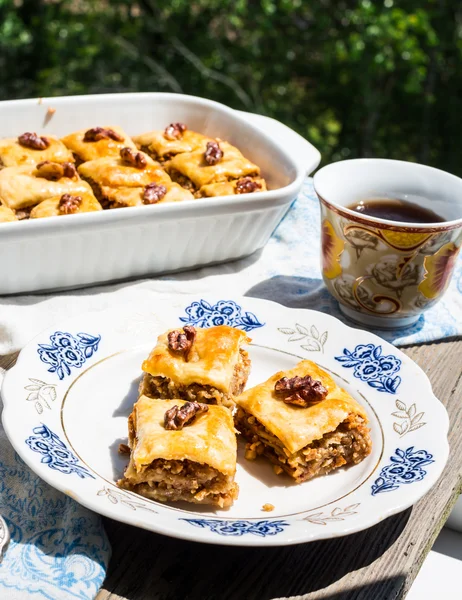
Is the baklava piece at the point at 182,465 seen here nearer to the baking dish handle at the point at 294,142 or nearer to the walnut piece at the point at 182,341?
the walnut piece at the point at 182,341

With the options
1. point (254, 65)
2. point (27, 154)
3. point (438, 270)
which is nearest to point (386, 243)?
point (438, 270)

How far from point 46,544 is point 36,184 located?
61.3 inches

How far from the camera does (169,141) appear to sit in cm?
332

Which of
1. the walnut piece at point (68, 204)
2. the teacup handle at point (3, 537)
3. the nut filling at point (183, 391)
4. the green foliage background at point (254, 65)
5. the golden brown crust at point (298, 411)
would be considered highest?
the golden brown crust at point (298, 411)

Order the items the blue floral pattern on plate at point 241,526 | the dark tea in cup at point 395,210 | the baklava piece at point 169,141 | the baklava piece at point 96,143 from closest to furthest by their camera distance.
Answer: the blue floral pattern on plate at point 241,526
the dark tea in cup at point 395,210
the baklava piece at point 96,143
the baklava piece at point 169,141

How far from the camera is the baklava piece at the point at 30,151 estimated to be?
303cm

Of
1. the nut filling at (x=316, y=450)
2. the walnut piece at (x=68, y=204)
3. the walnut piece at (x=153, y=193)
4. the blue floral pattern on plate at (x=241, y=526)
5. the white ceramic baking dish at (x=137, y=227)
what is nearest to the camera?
the blue floral pattern on plate at (x=241, y=526)

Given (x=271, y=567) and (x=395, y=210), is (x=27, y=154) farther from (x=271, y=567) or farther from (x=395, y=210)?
(x=271, y=567)

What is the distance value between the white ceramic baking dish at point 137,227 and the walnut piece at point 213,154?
174mm

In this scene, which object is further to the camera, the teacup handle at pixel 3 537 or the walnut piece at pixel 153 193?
the walnut piece at pixel 153 193

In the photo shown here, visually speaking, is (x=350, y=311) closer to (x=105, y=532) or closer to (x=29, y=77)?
(x=105, y=532)

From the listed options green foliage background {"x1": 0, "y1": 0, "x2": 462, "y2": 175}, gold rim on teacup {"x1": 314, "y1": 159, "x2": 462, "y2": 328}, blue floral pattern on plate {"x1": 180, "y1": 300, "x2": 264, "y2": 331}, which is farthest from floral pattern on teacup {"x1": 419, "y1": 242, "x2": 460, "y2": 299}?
green foliage background {"x1": 0, "y1": 0, "x2": 462, "y2": 175}

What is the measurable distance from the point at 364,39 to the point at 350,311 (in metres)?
3.62

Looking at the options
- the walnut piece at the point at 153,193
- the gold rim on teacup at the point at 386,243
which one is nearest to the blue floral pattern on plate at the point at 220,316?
the gold rim on teacup at the point at 386,243
